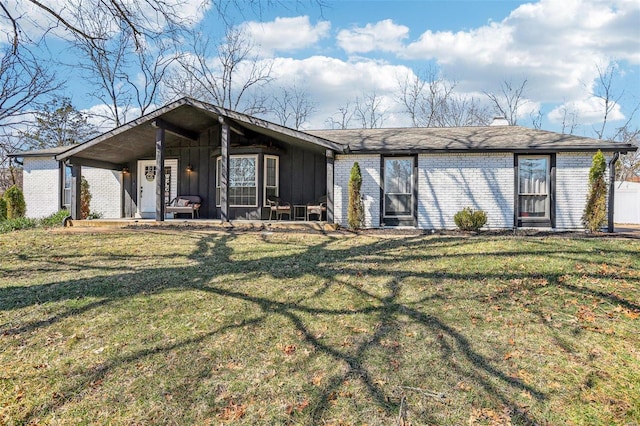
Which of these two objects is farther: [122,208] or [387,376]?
[122,208]

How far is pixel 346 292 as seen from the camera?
17.6 feet

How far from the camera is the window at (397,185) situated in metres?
11.7

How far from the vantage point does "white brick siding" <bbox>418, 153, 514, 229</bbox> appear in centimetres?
1122

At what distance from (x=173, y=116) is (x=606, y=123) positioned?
30149mm

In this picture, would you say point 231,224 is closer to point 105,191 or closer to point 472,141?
point 472,141

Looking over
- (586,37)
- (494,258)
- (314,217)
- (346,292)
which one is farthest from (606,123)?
(346,292)

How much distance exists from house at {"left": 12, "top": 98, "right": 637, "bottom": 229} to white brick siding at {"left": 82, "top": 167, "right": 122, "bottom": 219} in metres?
2.54

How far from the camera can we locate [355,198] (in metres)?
10.8

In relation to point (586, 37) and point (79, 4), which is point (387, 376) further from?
point (586, 37)

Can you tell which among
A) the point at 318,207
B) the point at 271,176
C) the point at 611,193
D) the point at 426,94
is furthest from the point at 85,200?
the point at 426,94

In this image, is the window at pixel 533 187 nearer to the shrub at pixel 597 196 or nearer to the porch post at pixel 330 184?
the shrub at pixel 597 196

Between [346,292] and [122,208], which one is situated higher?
[122,208]

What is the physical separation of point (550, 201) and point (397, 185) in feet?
14.4

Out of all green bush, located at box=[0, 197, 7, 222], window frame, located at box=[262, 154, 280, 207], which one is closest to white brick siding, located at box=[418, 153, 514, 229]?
window frame, located at box=[262, 154, 280, 207]
